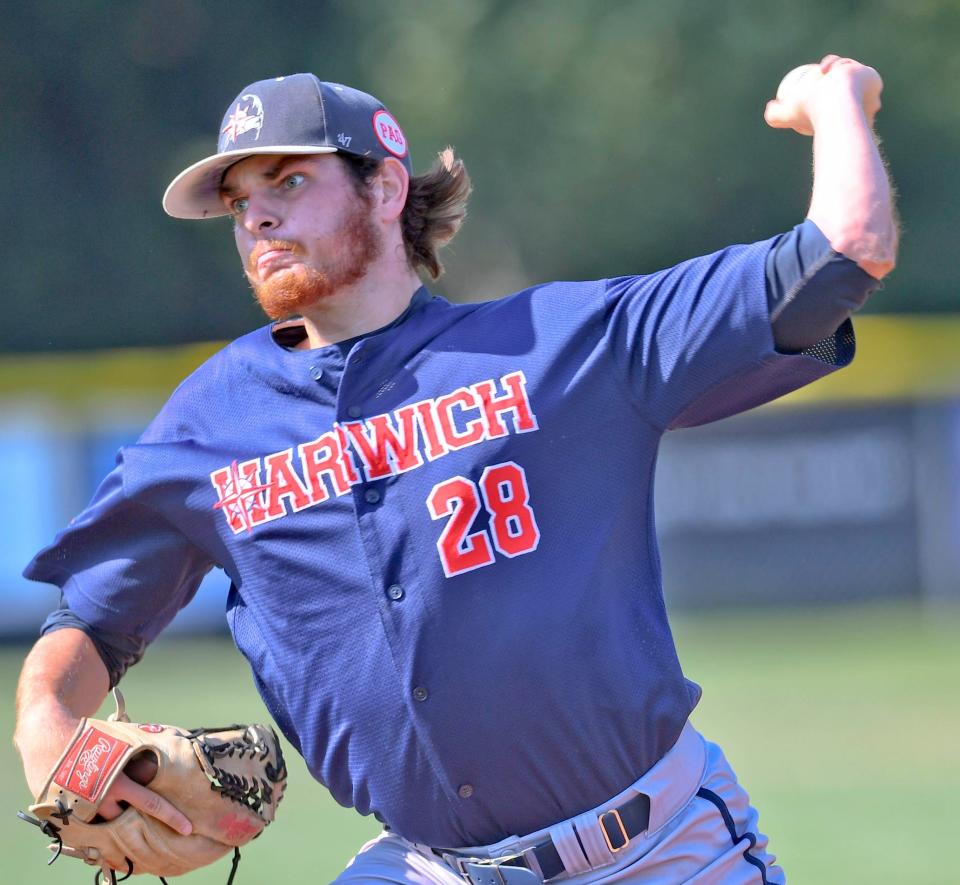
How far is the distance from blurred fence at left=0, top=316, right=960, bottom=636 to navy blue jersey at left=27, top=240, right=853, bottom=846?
7.38 meters

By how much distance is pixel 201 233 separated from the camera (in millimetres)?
17562

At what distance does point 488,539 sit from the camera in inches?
110

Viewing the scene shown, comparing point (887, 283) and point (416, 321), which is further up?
point (416, 321)

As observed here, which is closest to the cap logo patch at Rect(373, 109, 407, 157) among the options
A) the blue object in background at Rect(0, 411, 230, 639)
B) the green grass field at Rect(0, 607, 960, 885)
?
the green grass field at Rect(0, 607, 960, 885)

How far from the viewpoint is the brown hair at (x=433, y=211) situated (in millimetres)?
3420

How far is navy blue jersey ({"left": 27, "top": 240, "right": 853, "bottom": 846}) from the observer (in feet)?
9.03

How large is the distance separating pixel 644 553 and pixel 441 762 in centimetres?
49

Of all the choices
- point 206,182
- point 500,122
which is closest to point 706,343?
point 206,182

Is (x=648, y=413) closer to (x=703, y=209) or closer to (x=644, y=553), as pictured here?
(x=644, y=553)

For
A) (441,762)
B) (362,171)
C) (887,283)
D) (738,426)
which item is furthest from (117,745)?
(887,283)

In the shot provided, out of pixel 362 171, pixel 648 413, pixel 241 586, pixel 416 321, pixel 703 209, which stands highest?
pixel 362 171

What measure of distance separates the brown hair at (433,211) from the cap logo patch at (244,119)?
41 cm

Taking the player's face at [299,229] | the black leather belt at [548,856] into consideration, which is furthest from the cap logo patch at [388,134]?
the black leather belt at [548,856]

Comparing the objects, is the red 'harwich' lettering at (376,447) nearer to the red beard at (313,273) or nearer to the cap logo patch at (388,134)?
the red beard at (313,273)
